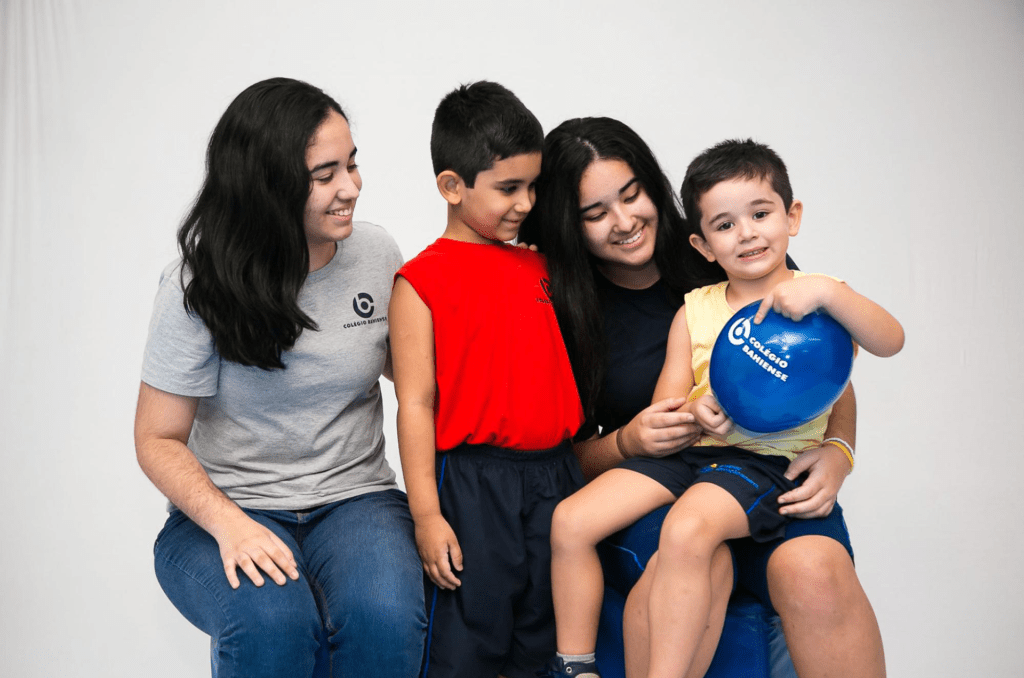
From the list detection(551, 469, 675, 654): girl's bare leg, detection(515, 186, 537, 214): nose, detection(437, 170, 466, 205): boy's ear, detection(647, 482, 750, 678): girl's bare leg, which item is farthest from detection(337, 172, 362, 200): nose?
detection(647, 482, 750, 678): girl's bare leg

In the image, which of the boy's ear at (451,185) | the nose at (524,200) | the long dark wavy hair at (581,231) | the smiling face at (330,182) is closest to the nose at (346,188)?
the smiling face at (330,182)

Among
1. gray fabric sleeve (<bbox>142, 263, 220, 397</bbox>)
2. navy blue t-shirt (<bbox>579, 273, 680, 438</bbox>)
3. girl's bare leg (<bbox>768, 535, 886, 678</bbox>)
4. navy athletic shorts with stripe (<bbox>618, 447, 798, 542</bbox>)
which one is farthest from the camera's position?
navy blue t-shirt (<bbox>579, 273, 680, 438</bbox>)

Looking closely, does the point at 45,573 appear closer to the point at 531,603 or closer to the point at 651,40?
the point at 531,603

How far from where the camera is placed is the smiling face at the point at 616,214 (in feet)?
7.40

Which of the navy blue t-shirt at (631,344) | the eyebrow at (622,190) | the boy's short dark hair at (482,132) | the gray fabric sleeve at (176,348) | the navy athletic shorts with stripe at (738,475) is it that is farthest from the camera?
the navy blue t-shirt at (631,344)

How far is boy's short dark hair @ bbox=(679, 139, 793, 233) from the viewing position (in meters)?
2.12

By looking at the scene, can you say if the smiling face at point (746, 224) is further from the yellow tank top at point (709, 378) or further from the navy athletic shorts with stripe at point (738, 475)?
the navy athletic shorts with stripe at point (738, 475)

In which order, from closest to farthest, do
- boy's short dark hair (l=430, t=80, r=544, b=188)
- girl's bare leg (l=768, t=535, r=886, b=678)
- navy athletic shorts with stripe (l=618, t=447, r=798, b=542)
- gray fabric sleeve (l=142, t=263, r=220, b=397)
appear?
1. girl's bare leg (l=768, t=535, r=886, b=678)
2. navy athletic shorts with stripe (l=618, t=447, r=798, b=542)
3. gray fabric sleeve (l=142, t=263, r=220, b=397)
4. boy's short dark hair (l=430, t=80, r=544, b=188)

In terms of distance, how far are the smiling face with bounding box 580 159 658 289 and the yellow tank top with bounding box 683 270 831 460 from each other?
0.56ft

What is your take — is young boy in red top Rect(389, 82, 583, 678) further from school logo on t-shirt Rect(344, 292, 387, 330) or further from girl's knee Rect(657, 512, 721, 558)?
girl's knee Rect(657, 512, 721, 558)

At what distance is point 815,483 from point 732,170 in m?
0.68

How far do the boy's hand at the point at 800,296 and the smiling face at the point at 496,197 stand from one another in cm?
59

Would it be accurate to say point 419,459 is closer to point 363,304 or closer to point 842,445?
point 363,304

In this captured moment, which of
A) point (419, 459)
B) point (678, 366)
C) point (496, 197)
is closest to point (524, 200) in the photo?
point (496, 197)
